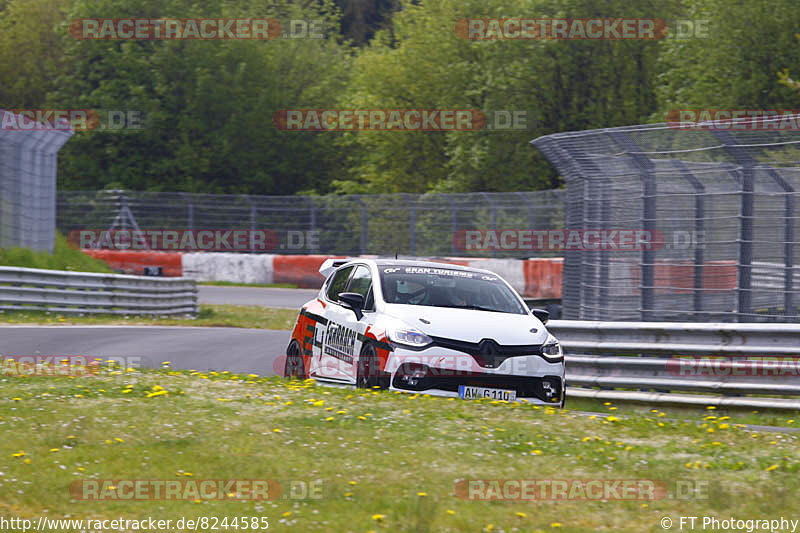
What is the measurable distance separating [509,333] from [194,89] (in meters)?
38.0

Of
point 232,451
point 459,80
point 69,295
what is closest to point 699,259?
point 232,451

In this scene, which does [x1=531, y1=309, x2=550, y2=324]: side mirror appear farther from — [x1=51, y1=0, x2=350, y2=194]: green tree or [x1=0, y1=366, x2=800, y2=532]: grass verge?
[x1=51, y1=0, x2=350, y2=194]: green tree

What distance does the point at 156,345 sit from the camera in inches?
632

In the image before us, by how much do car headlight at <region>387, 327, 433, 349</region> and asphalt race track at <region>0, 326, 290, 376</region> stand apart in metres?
4.29

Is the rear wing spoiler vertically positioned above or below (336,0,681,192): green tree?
below

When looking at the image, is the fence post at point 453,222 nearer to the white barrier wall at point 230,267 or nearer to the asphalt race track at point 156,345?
the white barrier wall at point 230,267

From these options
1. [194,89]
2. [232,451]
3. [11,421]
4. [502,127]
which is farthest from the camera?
[194,89]

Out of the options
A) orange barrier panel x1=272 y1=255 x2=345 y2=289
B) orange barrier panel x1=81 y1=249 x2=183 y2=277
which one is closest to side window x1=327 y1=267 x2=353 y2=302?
orange barrier panel x1=272 y1=255 x2=345 y2=289

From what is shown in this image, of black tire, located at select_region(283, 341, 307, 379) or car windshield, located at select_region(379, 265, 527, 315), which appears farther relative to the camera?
black tire, located at select_region(283, 341, 307, 379)

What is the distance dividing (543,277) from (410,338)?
18276 mm

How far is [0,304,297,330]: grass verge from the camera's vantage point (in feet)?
61.2

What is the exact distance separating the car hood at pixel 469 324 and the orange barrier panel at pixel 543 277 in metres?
17.0

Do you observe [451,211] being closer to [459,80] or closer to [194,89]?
[459,80]

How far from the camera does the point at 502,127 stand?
1577 inches
